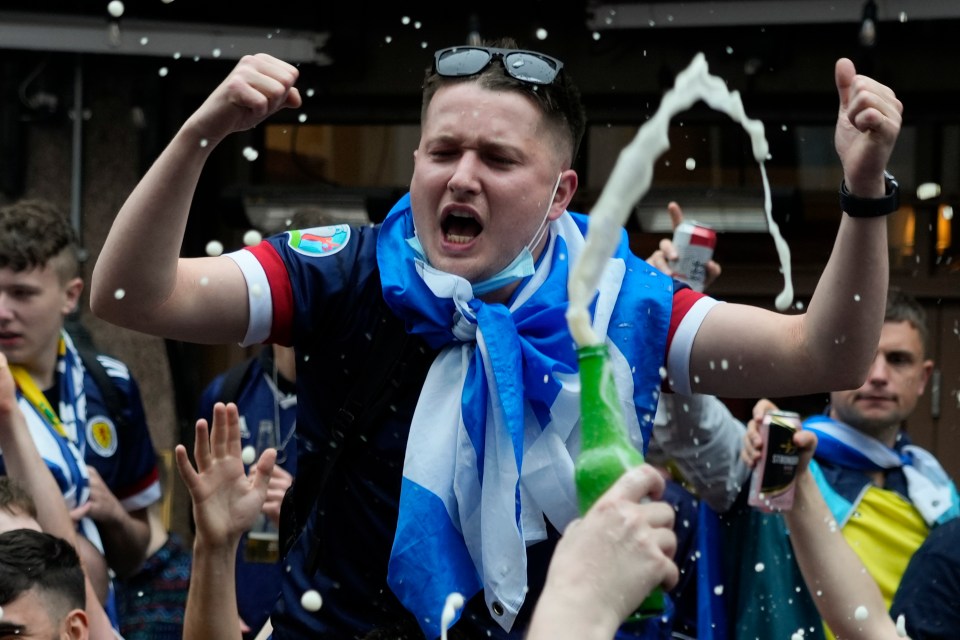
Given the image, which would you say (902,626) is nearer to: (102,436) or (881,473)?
(881,473)

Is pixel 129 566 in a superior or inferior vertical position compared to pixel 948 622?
inferior

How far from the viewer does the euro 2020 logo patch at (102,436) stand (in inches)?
191

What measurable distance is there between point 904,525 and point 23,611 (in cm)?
255

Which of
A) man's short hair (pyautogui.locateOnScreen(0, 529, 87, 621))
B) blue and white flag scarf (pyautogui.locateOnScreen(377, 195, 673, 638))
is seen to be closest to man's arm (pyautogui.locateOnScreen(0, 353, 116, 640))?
man's short hair (pyautogui.locateOnScreen(0, 529, 87, 621))

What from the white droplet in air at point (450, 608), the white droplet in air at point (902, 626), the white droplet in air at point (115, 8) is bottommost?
the white droplet in air at point (902, 626)

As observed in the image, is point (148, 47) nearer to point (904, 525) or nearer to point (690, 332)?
point (904, 525)

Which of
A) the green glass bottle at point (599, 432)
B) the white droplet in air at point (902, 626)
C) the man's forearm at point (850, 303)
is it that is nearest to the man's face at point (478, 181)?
the man's forearm at point (850, 303)

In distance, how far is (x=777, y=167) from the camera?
7.27 meters

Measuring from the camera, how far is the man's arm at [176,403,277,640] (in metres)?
3.41

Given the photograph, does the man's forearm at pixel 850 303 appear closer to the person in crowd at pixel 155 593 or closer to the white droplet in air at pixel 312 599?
the white droplet in air at pixel 312 599

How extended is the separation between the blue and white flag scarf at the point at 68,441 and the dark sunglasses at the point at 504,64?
2.00 metres

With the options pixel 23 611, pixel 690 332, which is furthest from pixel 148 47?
pixel 690 332

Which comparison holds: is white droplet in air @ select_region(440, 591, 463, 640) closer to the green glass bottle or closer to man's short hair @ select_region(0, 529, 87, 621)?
the green glass bottle

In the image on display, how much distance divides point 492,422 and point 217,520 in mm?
892
